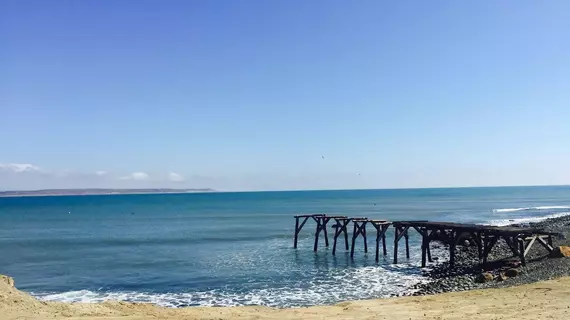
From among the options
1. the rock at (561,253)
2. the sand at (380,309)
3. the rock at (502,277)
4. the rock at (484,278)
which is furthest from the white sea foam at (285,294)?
Answer: the rock at (561,253)

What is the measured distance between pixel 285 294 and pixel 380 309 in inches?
331

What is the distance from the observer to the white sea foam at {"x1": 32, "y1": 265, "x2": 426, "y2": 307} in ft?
76.0

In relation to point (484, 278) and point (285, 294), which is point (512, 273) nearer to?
point (484, 278)

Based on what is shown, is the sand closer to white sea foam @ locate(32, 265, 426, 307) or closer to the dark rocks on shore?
the dark rocks on shore

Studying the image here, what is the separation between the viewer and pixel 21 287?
29.1 meters

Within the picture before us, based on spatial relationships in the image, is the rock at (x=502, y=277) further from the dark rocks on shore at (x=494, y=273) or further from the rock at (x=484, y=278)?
the rock at (x=484, y=278)

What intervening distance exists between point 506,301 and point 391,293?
Result: 786 cm

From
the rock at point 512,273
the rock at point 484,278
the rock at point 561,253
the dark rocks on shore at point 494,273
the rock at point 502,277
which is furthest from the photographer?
the rock at point 561,253

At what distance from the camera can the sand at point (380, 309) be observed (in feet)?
49.4

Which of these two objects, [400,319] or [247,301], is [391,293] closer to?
[247,301]

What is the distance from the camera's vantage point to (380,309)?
17078mm

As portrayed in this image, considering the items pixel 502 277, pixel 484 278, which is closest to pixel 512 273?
pixel 502 277

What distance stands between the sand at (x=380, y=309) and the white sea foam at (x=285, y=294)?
4585 mm

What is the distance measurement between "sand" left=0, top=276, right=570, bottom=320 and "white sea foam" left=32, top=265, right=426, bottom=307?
4585mm
